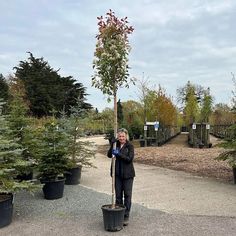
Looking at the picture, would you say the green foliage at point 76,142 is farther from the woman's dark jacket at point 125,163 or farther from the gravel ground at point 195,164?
the woman's dark jacket at point 125,163

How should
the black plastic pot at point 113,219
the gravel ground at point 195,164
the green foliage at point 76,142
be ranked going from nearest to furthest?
the black plastic pot at point 113,219, the green foliage at point 76,142, the gravel ground at point 195,164

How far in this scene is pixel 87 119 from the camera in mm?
11875

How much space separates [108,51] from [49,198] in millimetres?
4063

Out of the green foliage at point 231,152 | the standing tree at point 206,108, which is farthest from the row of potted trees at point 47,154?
the standing tree at point 206,108

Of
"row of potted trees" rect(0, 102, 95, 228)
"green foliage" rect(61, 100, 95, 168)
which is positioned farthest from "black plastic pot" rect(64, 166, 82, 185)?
"green foliage" rect(61, 100, 95, 168)

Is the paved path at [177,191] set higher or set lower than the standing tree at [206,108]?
lower

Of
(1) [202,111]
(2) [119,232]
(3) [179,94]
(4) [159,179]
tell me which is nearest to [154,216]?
(2) [119,232]

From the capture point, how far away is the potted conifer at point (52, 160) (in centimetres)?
892

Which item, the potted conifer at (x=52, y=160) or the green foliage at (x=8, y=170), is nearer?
the green foliage at (x=8, y=170)

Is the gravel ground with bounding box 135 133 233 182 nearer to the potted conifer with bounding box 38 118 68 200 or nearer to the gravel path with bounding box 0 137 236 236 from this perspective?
the gravel path with bounding box 0 137 236 236

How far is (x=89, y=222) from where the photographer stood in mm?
6758

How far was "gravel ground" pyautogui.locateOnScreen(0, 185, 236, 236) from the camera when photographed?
6172 millimetres

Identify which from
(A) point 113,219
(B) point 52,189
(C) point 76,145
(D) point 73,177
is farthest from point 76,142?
(A) point 113,219

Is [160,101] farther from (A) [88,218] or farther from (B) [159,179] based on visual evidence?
(A) [88,218]
